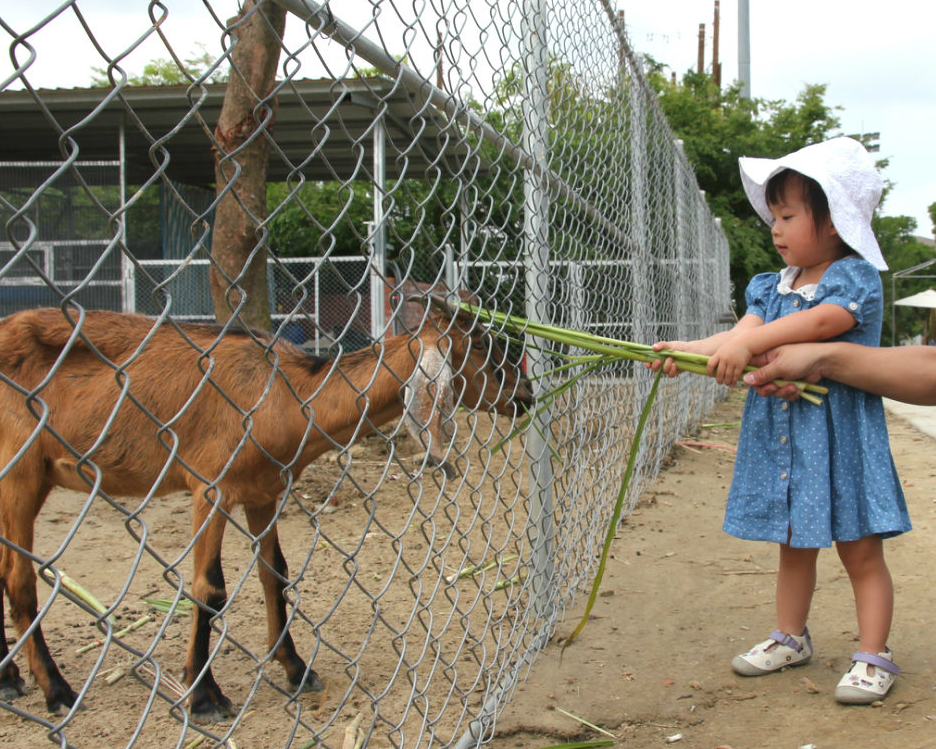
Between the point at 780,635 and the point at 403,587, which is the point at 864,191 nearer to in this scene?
the point at 780,635

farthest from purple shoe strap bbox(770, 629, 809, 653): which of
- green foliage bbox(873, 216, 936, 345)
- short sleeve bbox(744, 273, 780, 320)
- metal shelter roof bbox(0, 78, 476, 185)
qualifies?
green foliage bbox(873, 216, 936, 345)

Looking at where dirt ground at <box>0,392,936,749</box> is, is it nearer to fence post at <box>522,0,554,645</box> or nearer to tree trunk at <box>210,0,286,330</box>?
fence post at <box>522,0,554,645</box>

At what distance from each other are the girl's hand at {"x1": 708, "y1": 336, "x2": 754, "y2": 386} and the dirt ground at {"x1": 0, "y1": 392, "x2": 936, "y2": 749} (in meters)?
1.01

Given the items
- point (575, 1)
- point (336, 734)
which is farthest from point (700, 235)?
point (336, 734)

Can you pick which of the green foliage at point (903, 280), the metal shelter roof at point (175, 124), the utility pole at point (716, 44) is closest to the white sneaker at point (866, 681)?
the metal shelter roof at point (175, 124)

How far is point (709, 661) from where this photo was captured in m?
3.07

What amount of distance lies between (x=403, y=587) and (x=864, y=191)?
8.32 feet

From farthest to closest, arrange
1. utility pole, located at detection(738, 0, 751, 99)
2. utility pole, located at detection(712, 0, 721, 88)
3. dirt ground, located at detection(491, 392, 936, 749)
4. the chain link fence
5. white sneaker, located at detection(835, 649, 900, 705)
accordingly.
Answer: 1. utility pole, located at detection(712, 0, 721, 88)
2. utility pole, located at detection(738, 0, 751, 99)
3. white sneaker, located at detection(835, 649, 900, 705)
4. dirt ground, located at detection(491, 392, 936, 749)
5. the chain link fence

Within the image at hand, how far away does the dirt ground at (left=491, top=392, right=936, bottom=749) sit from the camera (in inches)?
99.3

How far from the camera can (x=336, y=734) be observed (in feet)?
8.64

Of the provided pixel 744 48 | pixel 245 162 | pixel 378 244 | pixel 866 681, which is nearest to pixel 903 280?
pixel 744 48

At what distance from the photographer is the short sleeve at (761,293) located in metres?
3.00

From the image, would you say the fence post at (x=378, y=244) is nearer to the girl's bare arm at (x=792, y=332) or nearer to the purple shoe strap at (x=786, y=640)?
the girl's bare arm at (x=792, y=332)

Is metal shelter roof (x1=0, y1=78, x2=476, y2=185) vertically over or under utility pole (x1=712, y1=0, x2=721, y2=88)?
under
